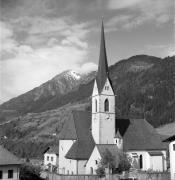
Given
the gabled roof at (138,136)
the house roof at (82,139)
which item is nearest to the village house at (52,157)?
the house roof at (82,139)

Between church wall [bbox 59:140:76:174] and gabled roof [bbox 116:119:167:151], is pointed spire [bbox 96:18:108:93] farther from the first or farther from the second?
church wall [bbox 59:140:76:174]

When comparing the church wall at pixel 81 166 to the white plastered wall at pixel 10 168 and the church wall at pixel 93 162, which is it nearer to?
the church wall at pixel 93 162

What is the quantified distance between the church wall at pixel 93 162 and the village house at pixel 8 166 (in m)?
19.0

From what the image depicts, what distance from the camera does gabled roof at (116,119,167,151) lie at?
68.1 m

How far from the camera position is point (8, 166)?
43.7 metres

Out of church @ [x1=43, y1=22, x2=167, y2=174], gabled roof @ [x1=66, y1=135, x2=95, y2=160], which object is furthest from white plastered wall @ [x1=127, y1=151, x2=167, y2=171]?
gabled roof @ [x1=66, y1=135, x2=95, y2=160]

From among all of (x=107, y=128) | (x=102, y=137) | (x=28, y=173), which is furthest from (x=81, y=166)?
(x=28, y=173)

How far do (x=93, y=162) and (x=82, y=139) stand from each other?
6.58 m

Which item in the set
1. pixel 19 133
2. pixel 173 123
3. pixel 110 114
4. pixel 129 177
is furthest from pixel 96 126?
pixel 19 133

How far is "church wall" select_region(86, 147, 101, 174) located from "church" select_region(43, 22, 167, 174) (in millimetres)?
936

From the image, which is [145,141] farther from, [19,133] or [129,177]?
[19,133]

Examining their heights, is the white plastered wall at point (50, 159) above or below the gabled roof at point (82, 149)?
below

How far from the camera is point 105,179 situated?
51562 millimetres

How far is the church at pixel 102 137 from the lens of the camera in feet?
213
